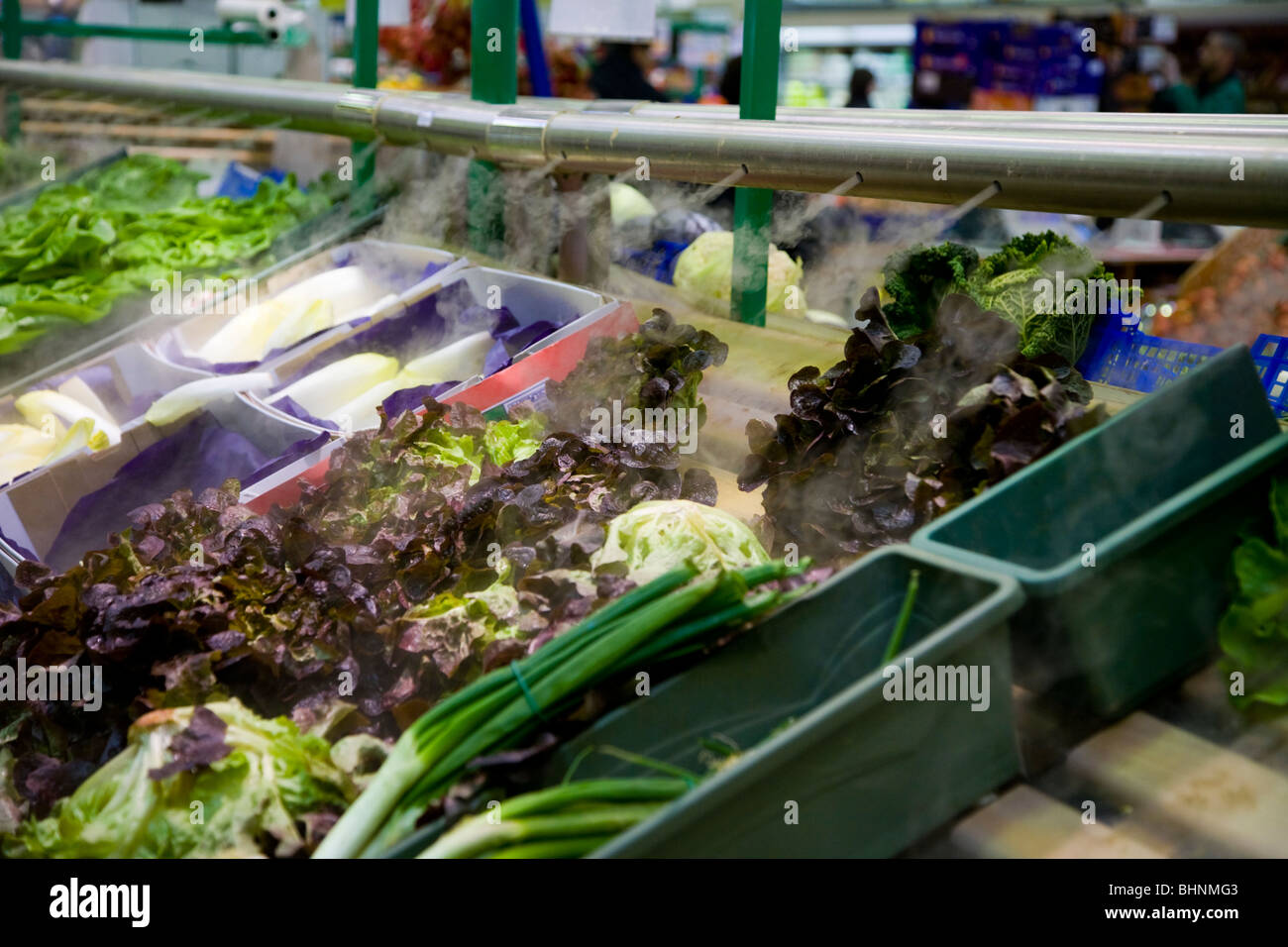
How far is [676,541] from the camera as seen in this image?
179 cm

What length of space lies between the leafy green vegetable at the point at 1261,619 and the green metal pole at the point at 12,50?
652cm

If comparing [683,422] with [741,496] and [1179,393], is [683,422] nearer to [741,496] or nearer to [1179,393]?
[741,496]

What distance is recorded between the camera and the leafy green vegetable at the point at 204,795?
146 centimetres

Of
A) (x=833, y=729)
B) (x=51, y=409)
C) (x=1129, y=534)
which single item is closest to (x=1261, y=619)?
(x=1129, y=534)

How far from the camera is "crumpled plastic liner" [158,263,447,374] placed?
3141 mm

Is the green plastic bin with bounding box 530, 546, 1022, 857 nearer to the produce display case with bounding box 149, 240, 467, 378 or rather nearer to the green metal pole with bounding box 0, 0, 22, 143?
the produce display case with bounding box 149, 240, 467, 378

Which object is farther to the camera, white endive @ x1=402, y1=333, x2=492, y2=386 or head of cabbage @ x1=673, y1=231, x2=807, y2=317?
head of cabbage @ x1=673, y1=231, x2=807, y2=317

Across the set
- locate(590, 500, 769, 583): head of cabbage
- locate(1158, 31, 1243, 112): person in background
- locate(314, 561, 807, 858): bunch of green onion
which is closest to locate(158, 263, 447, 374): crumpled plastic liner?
locate(590, 500, 769, 583): head of cabbage

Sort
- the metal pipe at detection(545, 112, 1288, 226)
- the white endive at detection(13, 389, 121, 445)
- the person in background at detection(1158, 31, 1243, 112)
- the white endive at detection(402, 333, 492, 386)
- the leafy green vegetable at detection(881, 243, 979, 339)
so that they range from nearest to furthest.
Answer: the metal pipe at detection(545, 112, 1288, 226), the leafy green vegetable at detection(881, 243, 979, 339), the white endive at detection(402, 333, 492, 386), the white endive at detection(13, 389, 121, 445), the person in background at detection(1158, 31, 1243, 112)

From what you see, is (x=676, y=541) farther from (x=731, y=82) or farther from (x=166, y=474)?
(x=731, y=82)

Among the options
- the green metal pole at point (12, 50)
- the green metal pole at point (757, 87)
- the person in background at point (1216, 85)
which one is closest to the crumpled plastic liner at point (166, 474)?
the green metal pole at point (757, 87)

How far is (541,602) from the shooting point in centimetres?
172

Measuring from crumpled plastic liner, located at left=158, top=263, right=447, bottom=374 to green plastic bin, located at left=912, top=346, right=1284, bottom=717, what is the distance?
213cm
